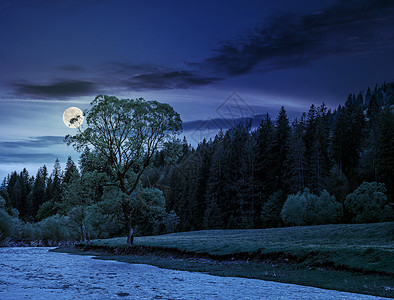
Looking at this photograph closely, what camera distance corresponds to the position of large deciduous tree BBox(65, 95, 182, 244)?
129ft

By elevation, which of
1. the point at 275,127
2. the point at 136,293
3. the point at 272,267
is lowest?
the point at 272,267

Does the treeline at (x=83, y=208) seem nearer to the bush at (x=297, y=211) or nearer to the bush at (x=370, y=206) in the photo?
the bush at (x=297, y=211)

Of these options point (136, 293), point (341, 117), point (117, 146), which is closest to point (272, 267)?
point (136, 293)

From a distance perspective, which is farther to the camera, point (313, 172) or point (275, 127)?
point (275, 127)

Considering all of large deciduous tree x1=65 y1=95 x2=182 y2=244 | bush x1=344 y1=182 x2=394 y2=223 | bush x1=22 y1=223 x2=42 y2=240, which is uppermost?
large deciduous tree x1=65 y1=95 x2=182 y2=244

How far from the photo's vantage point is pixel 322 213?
70.6 meters

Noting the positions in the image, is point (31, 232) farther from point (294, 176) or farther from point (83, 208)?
point (294, 176)

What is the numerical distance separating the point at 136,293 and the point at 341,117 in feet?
398

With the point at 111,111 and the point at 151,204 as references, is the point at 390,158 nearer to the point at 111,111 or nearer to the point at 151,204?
the point at 151,204

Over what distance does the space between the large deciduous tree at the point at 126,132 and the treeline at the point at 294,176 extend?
3122 cm

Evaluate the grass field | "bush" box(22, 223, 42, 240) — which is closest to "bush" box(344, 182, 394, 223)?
the grass field

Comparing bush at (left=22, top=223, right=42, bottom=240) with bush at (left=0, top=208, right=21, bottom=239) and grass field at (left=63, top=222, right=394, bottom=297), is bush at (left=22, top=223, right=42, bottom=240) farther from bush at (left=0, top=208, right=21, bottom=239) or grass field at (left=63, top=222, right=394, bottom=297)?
grass field at (left=63, top=222, right=394, bottom=297)

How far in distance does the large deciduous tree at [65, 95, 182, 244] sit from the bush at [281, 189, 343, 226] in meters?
41.8

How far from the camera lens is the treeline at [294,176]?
72.6 meters
